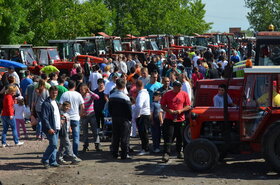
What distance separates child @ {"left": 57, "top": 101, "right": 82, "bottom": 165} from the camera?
44.3ft

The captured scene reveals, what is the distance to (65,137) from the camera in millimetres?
13547

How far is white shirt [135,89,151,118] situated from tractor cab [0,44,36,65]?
1964cm

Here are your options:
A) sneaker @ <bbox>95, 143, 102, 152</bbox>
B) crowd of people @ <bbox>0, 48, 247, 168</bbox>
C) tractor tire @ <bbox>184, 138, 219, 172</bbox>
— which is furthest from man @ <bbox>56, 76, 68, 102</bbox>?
tractor tire @ <bbox>184, 138, 219, 172</bbox>

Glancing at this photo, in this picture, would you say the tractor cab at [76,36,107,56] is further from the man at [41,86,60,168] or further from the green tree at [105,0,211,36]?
the man at [41,86,60,168]

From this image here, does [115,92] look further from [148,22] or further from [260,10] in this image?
[260,10]

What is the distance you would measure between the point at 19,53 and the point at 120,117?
20633mm

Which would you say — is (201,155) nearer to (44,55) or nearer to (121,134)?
(121,134)

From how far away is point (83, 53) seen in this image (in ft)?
129

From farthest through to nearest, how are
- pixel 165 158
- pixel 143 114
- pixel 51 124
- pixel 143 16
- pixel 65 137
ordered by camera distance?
pixel 143 16
pixel 143 114
pixel 65 137
pixel 165 158
pixel 51 124

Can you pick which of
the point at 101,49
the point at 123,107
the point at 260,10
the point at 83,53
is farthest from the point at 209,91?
the point at 260,10

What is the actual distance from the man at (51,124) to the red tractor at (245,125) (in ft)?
8.77

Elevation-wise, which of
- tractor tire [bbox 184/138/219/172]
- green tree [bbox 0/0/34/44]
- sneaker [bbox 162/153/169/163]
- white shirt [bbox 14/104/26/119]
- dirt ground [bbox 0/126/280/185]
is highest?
green tree [bbox 0/0/34/44]

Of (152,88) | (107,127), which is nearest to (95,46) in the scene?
(107,127)

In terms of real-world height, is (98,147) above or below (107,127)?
below
